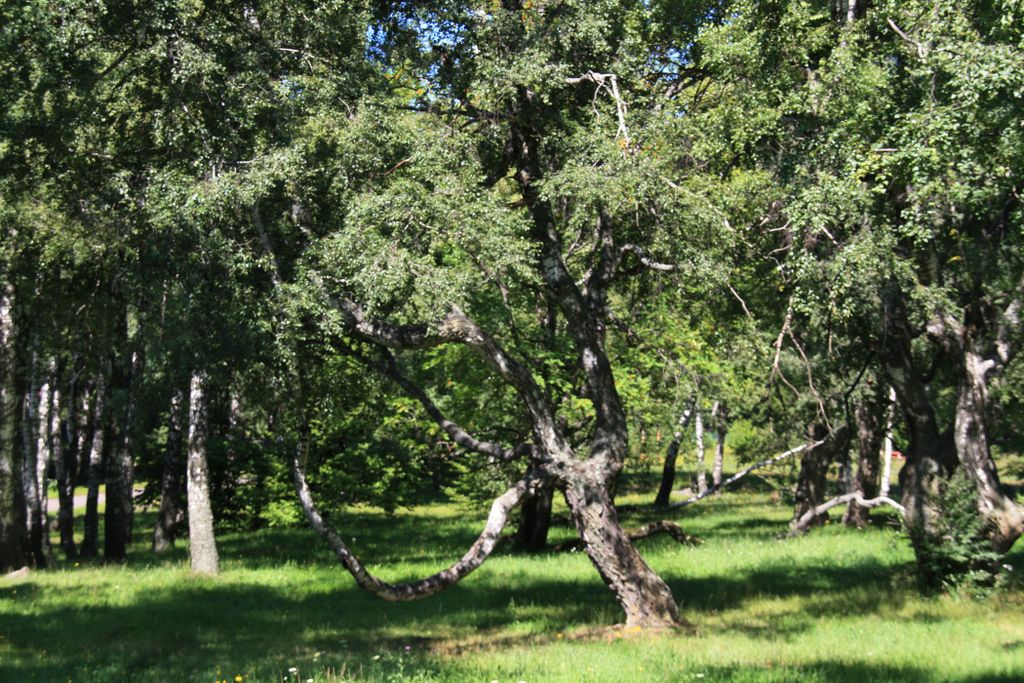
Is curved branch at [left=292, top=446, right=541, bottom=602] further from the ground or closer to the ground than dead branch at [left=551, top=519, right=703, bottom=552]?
further from the ground

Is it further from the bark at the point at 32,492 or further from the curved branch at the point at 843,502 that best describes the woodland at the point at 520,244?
the bark at the point at 32,492

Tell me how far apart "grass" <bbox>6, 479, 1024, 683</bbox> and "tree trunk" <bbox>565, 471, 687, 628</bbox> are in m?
0.44

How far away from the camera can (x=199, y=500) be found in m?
17.6

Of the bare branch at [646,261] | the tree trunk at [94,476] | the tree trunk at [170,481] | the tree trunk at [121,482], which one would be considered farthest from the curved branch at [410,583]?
the tree trunk at [94,476]

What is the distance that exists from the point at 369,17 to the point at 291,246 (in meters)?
3.03

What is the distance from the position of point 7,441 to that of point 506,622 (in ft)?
30.8

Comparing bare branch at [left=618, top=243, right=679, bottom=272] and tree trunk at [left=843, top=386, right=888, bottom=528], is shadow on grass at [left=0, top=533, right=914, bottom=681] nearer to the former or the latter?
bare branch at [left=618, top=243, right=679, bottom=272]

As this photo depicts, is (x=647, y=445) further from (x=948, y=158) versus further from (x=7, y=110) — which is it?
(x=7, y=110)

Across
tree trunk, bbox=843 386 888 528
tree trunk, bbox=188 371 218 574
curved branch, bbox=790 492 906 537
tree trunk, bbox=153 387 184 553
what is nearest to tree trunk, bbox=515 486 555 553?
curved branch, bbox=790 492 906 537

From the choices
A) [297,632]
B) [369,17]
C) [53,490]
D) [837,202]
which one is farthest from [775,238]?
[53,490]

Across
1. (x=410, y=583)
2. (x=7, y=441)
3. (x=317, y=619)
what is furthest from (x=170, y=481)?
(x=410, y=583)

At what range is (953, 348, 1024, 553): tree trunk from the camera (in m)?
14.1

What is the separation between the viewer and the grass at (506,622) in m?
9.74

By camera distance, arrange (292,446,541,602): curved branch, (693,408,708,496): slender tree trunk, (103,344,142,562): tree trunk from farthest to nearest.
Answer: (693,408,708,496): slender tree trunk < (103,344,142,562): tree trunk < (292,446,541,602): curved branch
